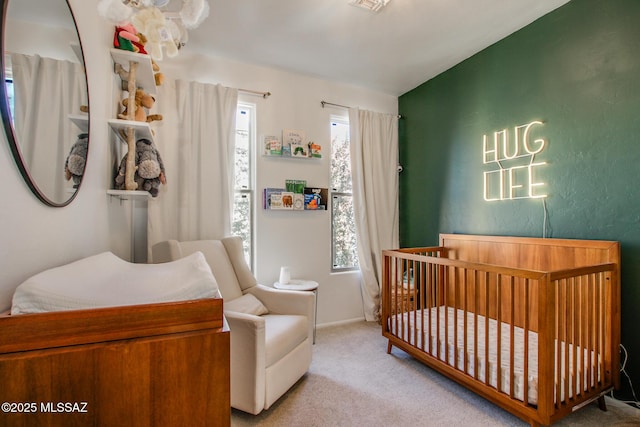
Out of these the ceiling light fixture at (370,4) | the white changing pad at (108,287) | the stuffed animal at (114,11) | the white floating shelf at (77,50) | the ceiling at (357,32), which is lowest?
the white changing pad at (108,287)

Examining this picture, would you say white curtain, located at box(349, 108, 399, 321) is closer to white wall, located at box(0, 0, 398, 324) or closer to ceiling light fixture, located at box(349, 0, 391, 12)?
white wall, located at box(0, 0, 398, 324)

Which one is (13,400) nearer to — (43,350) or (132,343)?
(43,350)

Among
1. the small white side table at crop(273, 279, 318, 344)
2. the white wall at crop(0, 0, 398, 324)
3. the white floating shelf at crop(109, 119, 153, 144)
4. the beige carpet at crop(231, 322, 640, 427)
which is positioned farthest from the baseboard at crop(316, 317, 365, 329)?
the white floating shelf at crop(109, 119, 153, 144)

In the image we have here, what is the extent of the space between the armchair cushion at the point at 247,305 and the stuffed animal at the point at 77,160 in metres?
1.21

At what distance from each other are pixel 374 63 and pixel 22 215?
285 centimetres

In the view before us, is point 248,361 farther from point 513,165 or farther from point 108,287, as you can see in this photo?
point 513,165

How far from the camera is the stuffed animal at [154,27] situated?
1.33 metres

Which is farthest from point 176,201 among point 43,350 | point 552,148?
point 552,148

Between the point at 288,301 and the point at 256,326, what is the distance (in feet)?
2.01

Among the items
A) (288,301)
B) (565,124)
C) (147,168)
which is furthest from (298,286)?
(565,124)

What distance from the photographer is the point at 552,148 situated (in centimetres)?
212

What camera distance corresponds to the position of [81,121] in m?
1.12

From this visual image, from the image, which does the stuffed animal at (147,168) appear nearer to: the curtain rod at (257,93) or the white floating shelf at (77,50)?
the white floating shelf at (77,50)

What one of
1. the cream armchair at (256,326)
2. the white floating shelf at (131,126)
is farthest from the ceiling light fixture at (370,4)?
the cream armchair at (256,326)
